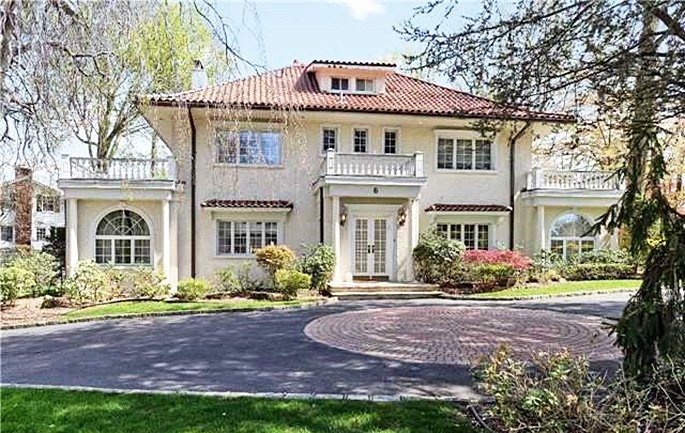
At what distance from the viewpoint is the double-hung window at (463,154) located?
2178cm

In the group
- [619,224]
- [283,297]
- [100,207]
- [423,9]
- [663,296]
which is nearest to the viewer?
[663,296]

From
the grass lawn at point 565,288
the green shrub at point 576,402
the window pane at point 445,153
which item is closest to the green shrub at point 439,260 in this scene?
the grass lawn at point 565,288

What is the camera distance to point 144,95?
380 inches

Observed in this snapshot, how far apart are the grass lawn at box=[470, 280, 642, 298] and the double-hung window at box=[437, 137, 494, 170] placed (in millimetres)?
5585

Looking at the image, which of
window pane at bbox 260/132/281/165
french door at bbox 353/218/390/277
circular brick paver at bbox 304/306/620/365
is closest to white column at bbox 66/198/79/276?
window pane at bbox 260/132/281/165

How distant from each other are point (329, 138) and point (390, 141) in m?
2.56

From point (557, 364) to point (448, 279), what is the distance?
14484 millimetres

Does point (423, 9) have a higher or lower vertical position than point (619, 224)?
higher

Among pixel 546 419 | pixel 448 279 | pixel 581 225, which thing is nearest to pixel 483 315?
pixel 448 279

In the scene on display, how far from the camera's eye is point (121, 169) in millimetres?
19109

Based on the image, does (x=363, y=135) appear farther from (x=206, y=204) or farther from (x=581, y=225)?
(x=581, y=225)

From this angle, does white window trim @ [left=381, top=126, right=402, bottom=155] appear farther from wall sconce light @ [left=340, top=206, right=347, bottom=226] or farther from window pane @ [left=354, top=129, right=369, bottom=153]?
wall sconce light @ [left=340, top=206, right=347, bottom=226]

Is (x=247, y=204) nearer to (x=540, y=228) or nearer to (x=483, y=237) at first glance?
(x=483, y=237)

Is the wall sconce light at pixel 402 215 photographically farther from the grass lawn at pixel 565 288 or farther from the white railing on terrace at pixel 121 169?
the white railing on terrace at pixel 121 169
